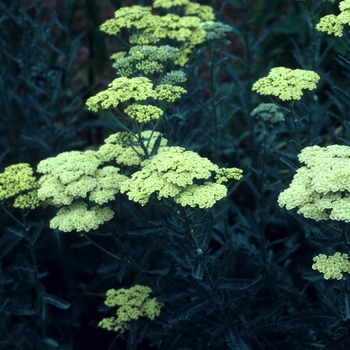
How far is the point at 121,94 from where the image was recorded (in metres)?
2.86

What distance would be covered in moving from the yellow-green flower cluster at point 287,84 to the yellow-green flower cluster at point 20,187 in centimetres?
122

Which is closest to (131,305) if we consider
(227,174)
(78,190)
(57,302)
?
(57,302)

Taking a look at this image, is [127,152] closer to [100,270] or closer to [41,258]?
[100,270]

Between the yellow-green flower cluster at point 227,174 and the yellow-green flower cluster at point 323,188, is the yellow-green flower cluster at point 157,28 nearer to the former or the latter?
the yellow-green flower cluster at point 227,174

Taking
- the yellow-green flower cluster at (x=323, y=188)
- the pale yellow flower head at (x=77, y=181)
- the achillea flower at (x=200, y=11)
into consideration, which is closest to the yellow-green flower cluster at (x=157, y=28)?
the achillea flower at (x=200, y=11)

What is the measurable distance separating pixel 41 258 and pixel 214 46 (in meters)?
1.86

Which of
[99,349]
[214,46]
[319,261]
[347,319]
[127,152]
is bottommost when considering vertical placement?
[99,349]

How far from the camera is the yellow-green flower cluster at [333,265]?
102 inches

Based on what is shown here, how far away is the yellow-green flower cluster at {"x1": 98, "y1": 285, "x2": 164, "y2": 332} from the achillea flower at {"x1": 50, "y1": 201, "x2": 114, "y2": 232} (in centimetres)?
52

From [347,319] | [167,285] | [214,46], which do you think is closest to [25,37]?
[214,46]

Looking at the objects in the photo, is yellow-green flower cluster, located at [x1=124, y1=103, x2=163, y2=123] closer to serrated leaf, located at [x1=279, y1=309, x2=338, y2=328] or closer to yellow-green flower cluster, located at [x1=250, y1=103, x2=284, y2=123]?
yellow-green flower cluster, located at [x1=250, y1=103, x2=284, y2=123]

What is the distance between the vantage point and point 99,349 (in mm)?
4219

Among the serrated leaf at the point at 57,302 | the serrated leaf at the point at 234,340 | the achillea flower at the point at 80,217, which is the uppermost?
the achillea flower at the point at 80,217

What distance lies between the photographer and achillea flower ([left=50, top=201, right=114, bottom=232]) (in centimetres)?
293
